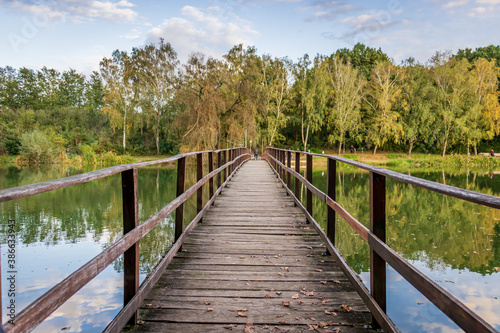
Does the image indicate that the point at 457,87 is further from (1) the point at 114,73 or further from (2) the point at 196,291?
(2) the point at 196,291

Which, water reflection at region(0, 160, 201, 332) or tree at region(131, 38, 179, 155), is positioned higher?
tree at region(131, 38, 179, 155)

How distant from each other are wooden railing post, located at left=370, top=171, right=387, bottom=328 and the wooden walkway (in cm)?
24

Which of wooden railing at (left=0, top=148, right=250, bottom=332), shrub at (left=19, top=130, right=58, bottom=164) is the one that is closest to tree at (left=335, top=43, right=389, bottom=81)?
shrub at (left=19, top=130, right=58, bottom=164)

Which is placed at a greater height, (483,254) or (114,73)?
(114,73)

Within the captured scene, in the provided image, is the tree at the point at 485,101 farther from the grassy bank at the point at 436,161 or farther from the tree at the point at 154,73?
the tree at the point at 154,73

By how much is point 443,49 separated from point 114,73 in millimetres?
41314

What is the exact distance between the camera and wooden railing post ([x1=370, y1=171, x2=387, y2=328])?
249 cm

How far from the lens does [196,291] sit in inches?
120

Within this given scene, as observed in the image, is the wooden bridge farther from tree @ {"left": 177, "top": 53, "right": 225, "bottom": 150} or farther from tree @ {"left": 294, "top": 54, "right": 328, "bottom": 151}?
tree @ {"left": 294, "top": 54, "right": 328, "bottom": 151}

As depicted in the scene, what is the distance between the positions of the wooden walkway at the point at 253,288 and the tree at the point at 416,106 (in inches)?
1532

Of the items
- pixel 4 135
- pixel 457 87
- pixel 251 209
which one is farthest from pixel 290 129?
pixel 251 209

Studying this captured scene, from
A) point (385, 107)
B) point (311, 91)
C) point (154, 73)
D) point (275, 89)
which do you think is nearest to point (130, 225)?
point (154, 73)

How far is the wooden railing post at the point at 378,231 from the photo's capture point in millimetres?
2494

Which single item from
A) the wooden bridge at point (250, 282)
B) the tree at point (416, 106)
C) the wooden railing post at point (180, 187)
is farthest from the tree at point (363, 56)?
the wooden bridge at point (250, 282)
